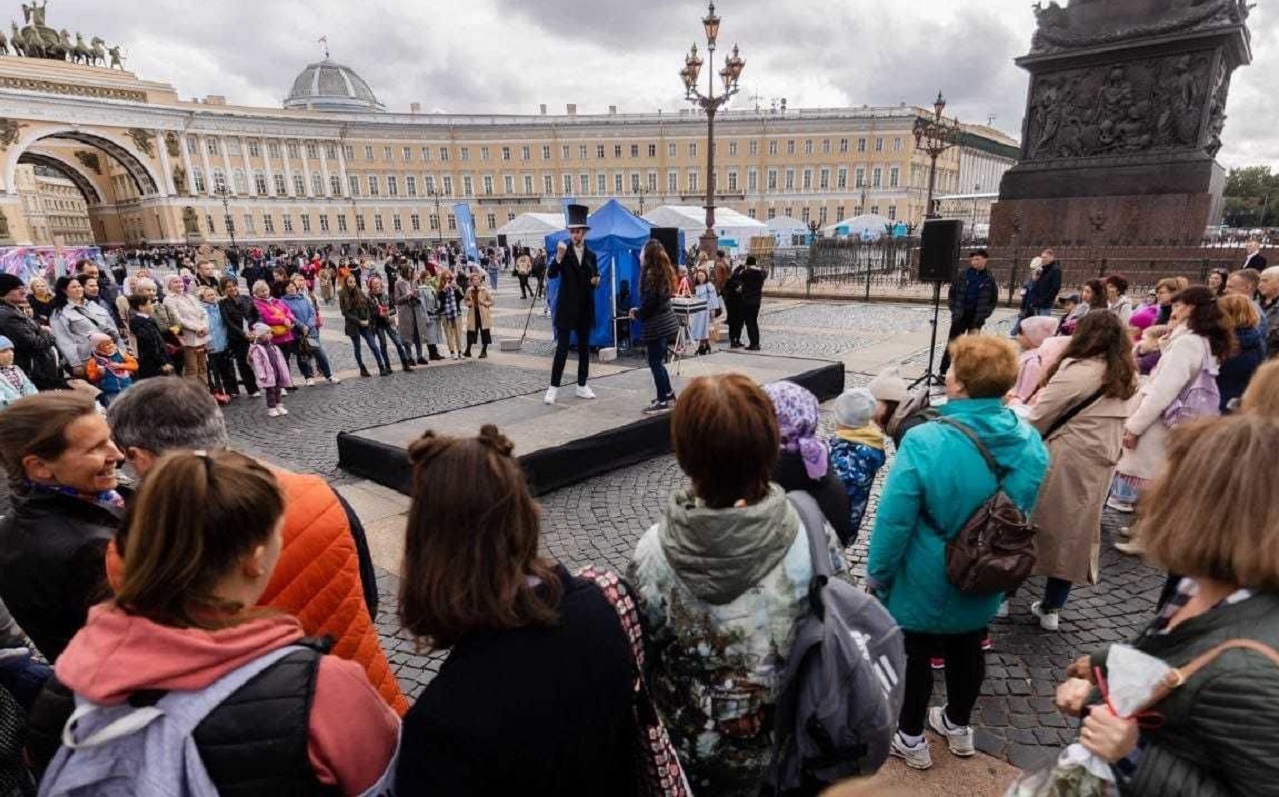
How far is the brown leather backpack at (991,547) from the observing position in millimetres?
2244

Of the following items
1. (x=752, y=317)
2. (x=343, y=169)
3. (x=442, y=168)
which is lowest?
(x=752, y=317)

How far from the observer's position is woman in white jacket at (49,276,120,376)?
6730mm

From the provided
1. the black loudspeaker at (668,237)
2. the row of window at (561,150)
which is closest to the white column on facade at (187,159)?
the row of window at (561,150)

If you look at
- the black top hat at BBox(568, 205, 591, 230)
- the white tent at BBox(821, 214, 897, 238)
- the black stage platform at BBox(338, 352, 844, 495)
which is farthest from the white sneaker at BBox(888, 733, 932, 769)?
the white tent at BBox(821, 214, 897, 238)

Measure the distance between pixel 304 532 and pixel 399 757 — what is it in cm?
91

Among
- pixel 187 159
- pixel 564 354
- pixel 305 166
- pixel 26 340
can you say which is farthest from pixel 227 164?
pixel 564 354

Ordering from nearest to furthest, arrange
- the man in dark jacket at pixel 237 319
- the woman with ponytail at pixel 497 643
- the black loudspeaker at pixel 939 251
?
1. the woman with ponytail at pixel 497 643
2. the black loudspeaker at pixel 939 251
3. the man in dark jacket at pixel 237 319

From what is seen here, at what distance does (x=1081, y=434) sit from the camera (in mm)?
3154

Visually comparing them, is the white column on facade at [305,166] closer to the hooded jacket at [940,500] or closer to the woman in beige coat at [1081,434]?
the woman in beige coat at [1081,434]

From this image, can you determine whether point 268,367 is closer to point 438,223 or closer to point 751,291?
point 751,291

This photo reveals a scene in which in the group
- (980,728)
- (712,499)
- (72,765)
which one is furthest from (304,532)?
(980,728)

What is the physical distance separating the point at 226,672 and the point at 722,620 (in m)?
1.06

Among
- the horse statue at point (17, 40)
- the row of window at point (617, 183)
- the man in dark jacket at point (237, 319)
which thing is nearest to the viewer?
the man in dark jacket at point (237, 319)

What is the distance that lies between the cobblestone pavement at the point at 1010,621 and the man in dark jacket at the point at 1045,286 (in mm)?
5609
